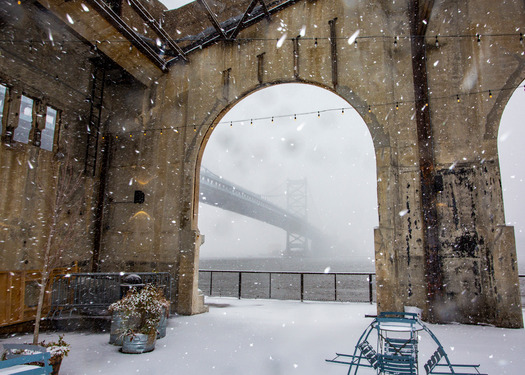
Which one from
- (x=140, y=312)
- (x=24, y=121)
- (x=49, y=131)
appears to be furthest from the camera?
(x=49, y=131)

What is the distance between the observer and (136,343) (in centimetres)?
584

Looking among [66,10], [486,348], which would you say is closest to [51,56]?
[66,10]

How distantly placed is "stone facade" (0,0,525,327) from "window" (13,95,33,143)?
25cm

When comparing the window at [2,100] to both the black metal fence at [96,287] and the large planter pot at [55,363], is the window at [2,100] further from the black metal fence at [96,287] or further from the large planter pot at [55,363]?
the large planter pot at [55,363]

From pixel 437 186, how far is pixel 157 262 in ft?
24.4

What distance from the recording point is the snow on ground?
510cm

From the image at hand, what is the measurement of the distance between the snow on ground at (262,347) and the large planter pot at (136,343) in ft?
0.44

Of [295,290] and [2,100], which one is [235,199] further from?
[2,100]

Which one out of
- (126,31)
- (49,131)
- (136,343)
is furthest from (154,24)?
(136,343)

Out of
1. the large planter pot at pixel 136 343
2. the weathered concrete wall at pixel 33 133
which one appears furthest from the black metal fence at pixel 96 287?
the large planter pot at pixel 136 343

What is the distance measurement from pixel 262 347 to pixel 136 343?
2.07 m

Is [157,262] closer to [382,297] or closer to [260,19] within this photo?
[382,297]

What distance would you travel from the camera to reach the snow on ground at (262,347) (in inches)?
201

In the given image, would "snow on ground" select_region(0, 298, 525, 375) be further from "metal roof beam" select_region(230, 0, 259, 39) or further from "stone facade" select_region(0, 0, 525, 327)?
"metal roof beam" select_region(230, 0, 259, 39)
